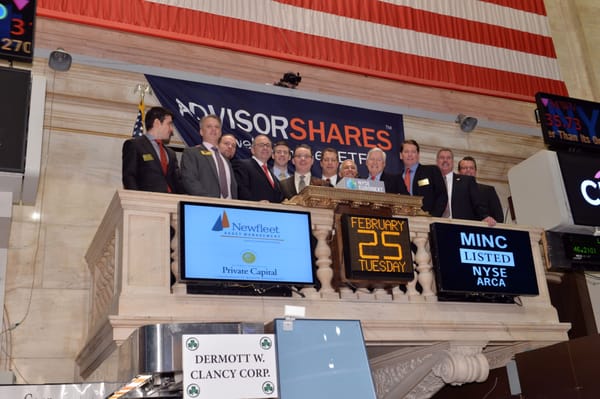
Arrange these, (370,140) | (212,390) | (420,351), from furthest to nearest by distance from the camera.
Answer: (370,140) → (420,351) → (212,390)

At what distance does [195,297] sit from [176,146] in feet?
13.1

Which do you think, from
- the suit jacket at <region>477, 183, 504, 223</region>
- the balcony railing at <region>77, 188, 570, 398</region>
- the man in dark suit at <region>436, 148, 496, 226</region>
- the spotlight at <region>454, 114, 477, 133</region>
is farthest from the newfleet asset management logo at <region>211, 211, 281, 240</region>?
the spotlight at <region>454, 114, 477, 133</region>

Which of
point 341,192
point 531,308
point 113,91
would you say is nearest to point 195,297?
point 341,192

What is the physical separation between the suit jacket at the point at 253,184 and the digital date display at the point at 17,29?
95.7 inches

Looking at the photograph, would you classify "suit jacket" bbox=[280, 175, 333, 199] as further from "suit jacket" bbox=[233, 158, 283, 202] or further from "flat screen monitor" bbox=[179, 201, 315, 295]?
"flat screen monitor" bbox=[179, 201, 315, 295]

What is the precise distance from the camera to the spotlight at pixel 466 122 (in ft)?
42.5

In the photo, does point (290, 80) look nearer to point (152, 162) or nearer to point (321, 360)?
point (152, 162)

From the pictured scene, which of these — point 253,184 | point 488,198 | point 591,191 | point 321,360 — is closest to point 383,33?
point 488,198

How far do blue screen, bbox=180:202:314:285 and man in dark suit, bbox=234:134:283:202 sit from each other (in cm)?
73

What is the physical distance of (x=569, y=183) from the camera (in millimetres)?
10000

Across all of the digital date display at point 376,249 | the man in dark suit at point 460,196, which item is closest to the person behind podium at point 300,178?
the digital date display at point 376,249

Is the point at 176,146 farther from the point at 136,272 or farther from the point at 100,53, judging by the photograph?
the point at 136,272

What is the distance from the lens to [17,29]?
7.68 metres

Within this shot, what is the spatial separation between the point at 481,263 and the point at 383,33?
176 inches
